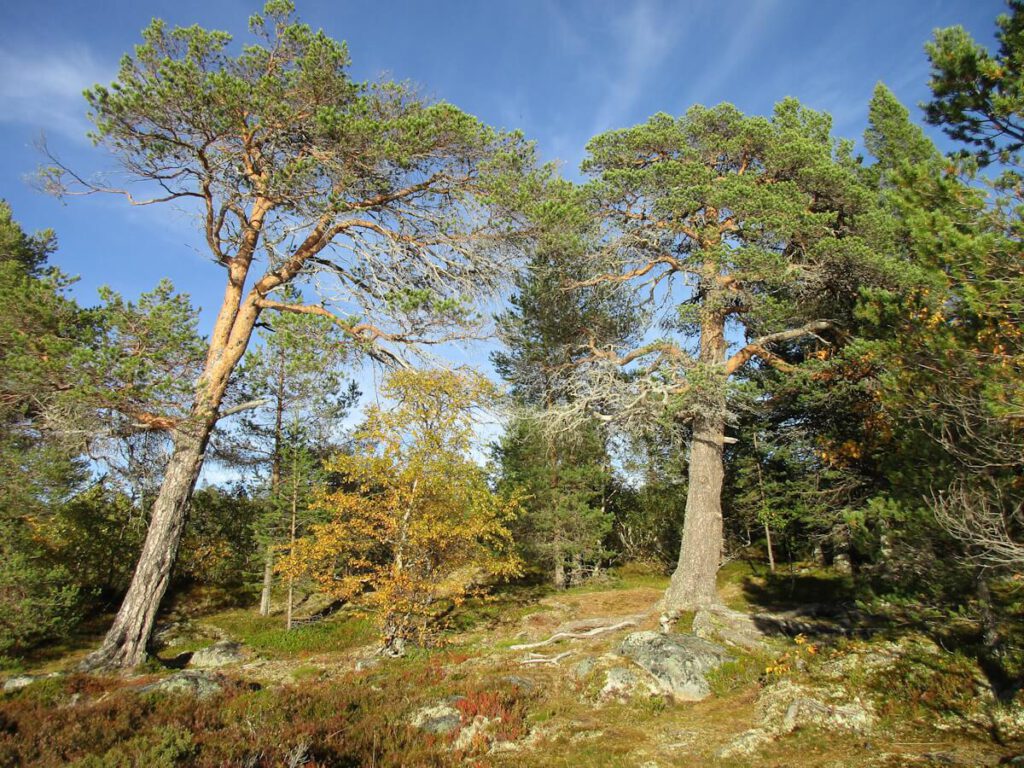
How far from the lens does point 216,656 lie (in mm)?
12562

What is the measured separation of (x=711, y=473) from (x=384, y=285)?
30.1 ft

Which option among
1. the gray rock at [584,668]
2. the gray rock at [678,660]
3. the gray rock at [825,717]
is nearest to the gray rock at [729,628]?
the gray rock at [678,660]

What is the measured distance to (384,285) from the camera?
1197 cm

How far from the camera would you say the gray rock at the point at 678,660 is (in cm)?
822

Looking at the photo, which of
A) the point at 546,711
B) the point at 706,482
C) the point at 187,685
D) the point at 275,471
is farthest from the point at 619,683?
the point at 275,471

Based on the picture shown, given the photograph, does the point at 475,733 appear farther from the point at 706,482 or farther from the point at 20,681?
the point at 706,482

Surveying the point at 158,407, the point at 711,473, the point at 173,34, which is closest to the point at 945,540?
the point at 711,473

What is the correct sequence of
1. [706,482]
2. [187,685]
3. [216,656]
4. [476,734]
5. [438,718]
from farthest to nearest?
[706,482]
[216,656]
[187,685]
[438,718]
[476,734]

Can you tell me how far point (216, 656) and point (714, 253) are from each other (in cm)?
1489

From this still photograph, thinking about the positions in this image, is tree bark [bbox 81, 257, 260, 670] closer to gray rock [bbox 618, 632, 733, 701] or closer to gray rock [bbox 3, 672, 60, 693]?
gray rock [bbox 3, 672, 60, 693]

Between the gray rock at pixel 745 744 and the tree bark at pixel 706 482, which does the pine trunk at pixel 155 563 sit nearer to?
the gray rock at pixel 745 744

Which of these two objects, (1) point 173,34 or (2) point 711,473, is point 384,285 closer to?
(1) point 173,34

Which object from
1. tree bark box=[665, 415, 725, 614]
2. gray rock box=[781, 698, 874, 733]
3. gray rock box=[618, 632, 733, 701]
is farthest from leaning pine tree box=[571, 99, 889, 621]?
gray rock box=[781, 698, 874, 733]

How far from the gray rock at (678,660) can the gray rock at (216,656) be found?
9302 millimetres
